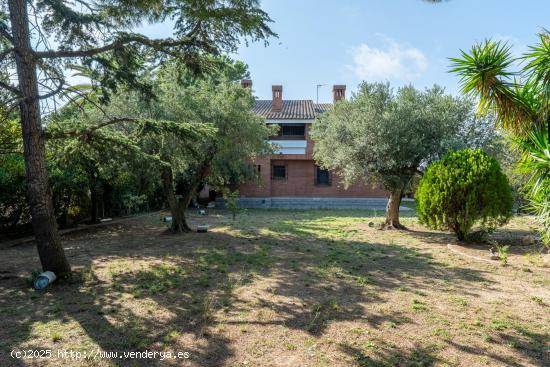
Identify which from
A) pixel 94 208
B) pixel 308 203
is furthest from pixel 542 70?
pixel 308 203

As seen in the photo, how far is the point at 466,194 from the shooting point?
377 inches

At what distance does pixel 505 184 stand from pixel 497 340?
6.75 meters

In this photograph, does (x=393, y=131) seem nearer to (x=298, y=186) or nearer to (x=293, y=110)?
(x=298, y=186)

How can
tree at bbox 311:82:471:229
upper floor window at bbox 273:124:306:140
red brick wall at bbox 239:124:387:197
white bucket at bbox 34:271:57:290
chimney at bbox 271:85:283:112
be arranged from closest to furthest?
white bucket at bbox 34:271:57:290, tree at bbox 311:82:471:229, red brick wall at bbox 239:124:387:197, upper floor window at bbox 273:124:306:140, chimney at bbox 271:85:283:112

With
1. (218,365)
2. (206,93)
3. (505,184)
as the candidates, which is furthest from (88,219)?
(505,184)

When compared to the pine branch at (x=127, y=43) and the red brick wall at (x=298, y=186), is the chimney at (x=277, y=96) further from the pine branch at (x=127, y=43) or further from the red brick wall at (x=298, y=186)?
the pine branch at (x=127, y=43)

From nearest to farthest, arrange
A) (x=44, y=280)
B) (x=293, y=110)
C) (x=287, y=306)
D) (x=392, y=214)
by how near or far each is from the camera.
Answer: (x=287, y=306)
(x=44, y=280)
(x=392, y=214)
(x=293, y=110)

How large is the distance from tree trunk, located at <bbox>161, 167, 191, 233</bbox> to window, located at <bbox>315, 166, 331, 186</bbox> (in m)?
17.1

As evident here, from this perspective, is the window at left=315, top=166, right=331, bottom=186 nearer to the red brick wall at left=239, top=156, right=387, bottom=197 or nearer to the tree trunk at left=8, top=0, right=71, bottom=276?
the red brick wall at left=239, top=156, right=387, bottom=197

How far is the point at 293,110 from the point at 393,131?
60.7 feet

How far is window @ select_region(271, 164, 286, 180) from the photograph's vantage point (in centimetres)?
2820

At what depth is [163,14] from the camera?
668 cm

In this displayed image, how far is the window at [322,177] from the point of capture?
92.3 feet

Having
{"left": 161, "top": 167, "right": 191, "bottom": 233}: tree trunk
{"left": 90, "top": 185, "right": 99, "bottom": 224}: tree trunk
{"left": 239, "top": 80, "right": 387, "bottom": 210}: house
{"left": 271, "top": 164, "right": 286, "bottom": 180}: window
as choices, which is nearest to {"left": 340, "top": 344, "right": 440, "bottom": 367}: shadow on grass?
{"left": 161, "top": 167, "right": 191, "bottom": 233}: tree trunk
